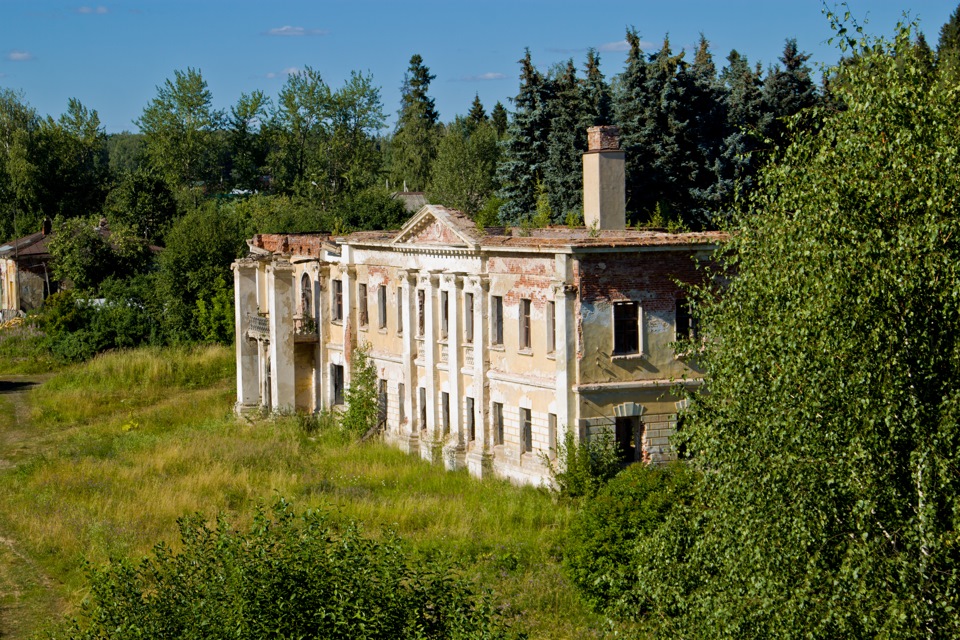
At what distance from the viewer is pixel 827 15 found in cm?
1571

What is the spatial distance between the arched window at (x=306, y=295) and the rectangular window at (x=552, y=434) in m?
14.5

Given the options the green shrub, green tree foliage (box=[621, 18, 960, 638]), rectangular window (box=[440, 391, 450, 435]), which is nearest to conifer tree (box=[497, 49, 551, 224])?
rectangular window (box=[440, 391, 450, 435])

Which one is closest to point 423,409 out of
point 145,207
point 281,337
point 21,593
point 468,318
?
point 468,318

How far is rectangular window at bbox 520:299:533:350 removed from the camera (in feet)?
100

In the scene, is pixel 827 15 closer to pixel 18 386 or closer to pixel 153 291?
pixel 18 386

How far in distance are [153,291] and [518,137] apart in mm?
20313

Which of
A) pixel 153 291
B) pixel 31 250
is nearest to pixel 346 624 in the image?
pixel 153 291

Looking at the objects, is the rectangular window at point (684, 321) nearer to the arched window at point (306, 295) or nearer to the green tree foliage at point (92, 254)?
the arched window at point (306, 295)

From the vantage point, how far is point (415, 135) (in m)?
92.6

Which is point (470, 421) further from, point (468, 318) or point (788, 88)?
point (788, 88)

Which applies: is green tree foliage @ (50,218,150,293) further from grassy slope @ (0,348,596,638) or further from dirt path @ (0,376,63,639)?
dirt path @ (0,376,63,639)

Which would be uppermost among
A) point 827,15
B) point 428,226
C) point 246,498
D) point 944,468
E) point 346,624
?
point 827,15

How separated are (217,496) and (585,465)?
9073mm

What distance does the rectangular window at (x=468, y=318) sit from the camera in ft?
108
